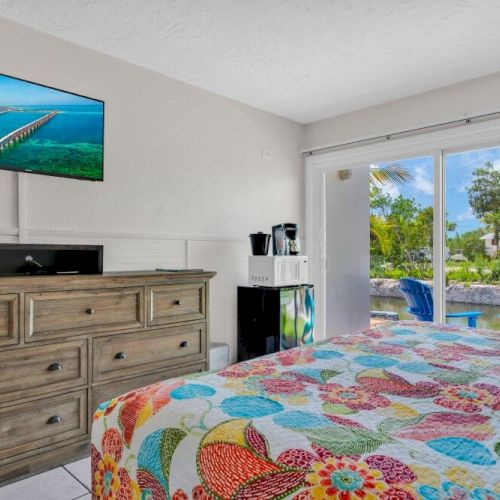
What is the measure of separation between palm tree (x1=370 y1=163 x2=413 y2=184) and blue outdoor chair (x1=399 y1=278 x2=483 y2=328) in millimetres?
925

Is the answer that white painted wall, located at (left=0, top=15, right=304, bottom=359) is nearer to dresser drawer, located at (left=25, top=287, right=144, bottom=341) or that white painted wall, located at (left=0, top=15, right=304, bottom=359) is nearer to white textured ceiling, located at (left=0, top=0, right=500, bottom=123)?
white textured ceiling, located at (left=0, top=0, right=500, bottom=123)

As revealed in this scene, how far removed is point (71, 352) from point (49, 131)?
135 centimetres

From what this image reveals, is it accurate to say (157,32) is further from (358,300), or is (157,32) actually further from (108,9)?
(358,300)

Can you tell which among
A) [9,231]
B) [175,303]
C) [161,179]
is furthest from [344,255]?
[9,231]

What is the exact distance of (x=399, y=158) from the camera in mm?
3879

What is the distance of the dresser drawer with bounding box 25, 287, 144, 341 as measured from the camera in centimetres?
208

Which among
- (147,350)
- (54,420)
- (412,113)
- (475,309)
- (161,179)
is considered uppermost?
(412,113)

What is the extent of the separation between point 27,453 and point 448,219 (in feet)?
11.1

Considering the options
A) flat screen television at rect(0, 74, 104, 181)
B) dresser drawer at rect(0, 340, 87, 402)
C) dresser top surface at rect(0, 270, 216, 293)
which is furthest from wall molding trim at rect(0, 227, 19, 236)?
dresser drawer at rect(0, 340, 87, 402)

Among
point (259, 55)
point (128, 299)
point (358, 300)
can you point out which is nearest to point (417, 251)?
point (358, 300)

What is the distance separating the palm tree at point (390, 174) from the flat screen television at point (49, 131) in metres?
2.59

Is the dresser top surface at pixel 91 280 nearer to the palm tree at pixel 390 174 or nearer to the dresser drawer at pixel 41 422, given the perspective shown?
the dresser drawer at pixel 41 422

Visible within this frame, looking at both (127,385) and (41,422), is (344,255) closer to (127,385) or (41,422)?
(127,385)

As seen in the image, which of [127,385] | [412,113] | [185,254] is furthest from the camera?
[412,113]
